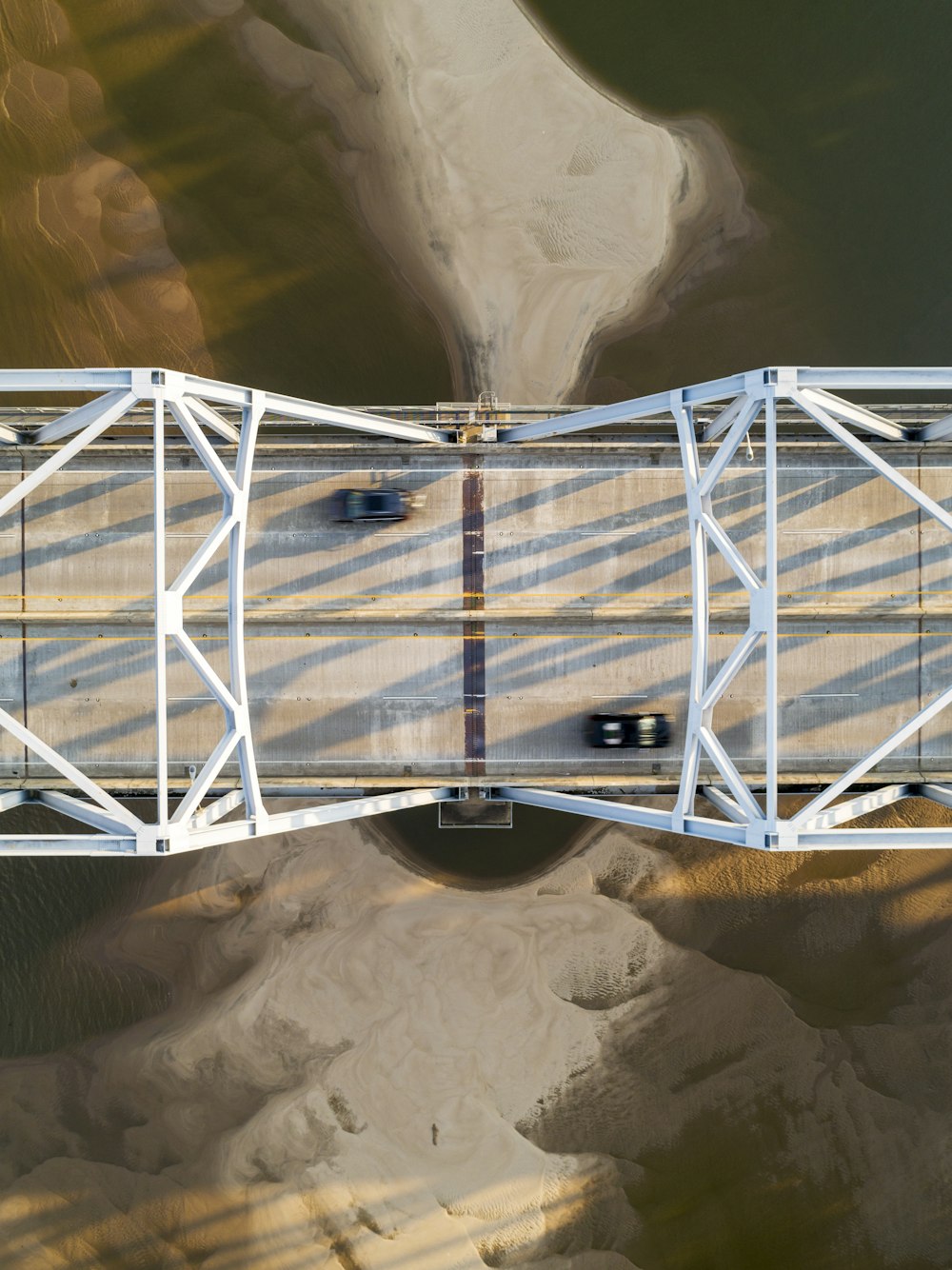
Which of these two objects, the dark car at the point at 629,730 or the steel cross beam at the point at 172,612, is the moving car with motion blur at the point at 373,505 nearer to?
the steel cross beam at the point at 172,612

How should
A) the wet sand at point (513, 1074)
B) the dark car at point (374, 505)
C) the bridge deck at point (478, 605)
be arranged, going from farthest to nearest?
the wet sand at point (513, 1074) < the bridge deck at point (478, 605) < the dark car at point (374, 505)

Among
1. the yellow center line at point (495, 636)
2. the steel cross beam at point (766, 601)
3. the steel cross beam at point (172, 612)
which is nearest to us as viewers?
the steel cross beam at point (172, 612)

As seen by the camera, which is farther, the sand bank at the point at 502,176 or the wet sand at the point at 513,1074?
the sand bank at the point at 502,176

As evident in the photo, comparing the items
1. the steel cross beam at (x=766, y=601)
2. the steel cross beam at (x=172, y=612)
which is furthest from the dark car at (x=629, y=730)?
the steel cross beam at (x=172, y=612)

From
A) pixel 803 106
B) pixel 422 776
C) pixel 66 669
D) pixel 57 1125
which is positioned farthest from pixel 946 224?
pixel 57 1125

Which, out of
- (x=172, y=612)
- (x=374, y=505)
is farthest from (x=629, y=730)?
(x=172, y=612)

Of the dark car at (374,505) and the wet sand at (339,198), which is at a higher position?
the wet sand at (339,198)

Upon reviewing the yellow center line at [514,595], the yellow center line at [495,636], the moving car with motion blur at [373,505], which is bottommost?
the yellow center line at [495,636]

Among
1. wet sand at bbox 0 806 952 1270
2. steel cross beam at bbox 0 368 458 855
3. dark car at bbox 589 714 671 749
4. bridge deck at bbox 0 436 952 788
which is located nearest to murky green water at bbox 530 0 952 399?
bridge deck at bbox 0 436 952 788
